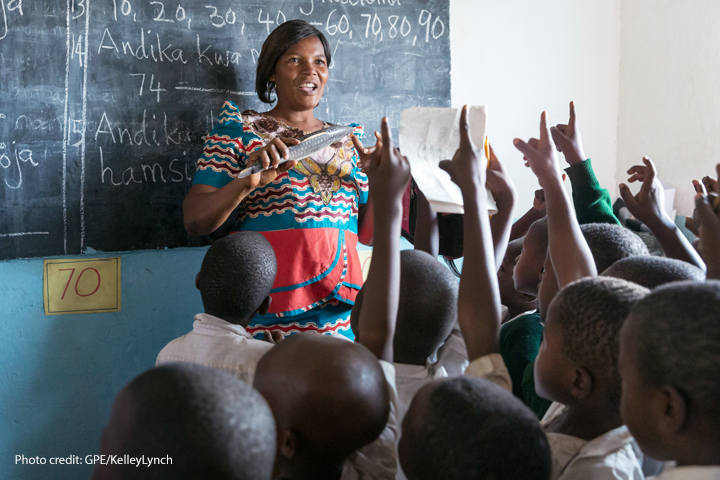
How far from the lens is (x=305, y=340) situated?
0.84m

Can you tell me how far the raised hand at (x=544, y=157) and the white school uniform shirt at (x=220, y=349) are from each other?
2.39ft

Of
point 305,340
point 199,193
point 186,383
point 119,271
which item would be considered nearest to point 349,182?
point 199,193

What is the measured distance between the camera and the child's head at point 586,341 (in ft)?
2.58

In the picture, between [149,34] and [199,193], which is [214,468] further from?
[149,34]

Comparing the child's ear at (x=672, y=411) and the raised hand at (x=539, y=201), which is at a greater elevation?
the raised hand at (x=539, y=201)

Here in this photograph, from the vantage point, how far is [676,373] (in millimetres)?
595

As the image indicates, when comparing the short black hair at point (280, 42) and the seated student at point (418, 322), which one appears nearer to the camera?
the seated student at point (418, 322)

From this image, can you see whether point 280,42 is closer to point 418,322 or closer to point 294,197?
point 294,197

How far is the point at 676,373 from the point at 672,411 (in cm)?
4

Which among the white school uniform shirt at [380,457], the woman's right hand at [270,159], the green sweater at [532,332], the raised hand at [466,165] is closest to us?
the white school uniform shirt at [380,457]

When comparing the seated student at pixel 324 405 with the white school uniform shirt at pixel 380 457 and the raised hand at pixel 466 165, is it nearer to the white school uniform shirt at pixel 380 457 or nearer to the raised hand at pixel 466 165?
the white school uniform shirt at pixel 380 457

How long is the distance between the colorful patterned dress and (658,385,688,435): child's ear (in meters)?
1.33

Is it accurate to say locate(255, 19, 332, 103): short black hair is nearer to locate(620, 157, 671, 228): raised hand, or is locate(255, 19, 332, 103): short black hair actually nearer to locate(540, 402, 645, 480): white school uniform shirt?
locate(620, 157, 671, 228): raised hand

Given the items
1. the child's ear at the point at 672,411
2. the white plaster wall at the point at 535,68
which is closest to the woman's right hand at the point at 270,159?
the child's ear at the point at 672,411
